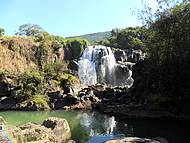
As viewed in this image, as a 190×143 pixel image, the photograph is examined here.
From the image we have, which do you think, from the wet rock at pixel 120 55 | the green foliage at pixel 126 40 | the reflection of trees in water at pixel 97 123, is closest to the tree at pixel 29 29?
the green foliage at pixel 126 40

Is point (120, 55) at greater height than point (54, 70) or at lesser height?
greater

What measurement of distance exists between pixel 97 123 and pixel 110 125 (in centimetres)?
184

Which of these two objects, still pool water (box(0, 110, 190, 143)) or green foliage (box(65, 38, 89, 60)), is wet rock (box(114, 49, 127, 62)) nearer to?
green foliage (box(65, 38, 89, 60))

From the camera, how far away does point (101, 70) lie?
200 feet

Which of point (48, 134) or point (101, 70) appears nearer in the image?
point (48, 134)

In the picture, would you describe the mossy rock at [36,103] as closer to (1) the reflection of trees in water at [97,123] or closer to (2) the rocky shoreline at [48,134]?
(1) the reflection of trees in water at [97,123]

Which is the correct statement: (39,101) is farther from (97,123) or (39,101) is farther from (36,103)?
(97,123)

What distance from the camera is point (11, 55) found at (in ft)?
196

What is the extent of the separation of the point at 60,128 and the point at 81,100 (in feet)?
66.3

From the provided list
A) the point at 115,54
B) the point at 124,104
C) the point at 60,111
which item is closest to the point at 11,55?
the point at 115,54

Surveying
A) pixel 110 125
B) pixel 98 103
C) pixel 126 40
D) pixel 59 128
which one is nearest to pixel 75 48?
pixel 126 40

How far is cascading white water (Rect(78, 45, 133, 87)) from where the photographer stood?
59219mm

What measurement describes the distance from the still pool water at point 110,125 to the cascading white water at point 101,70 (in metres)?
20.2

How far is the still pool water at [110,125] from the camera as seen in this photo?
2528cm
